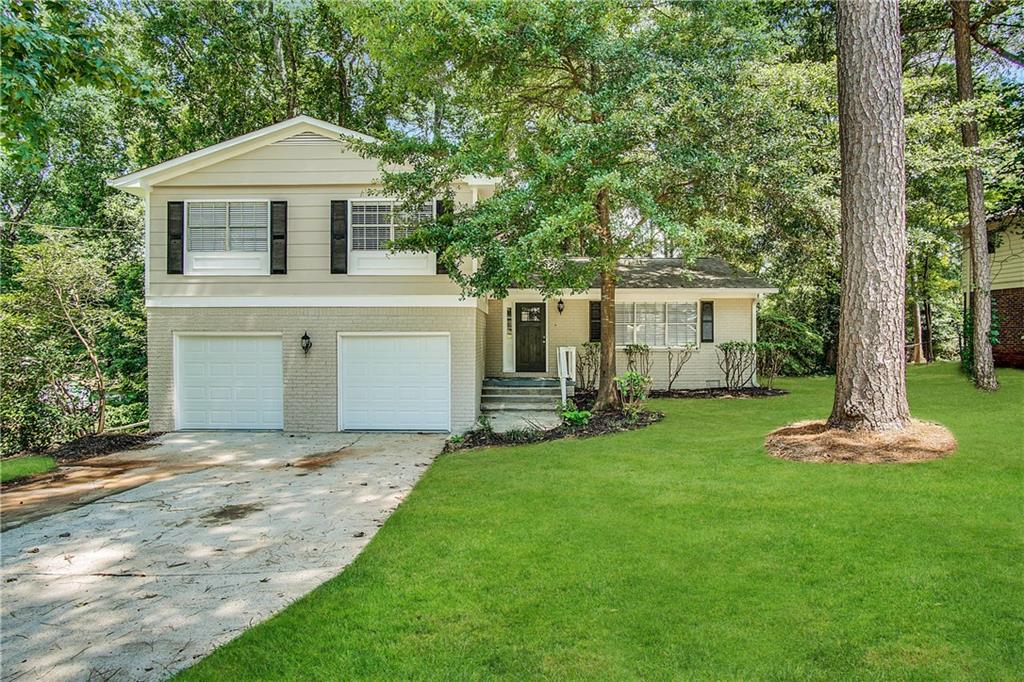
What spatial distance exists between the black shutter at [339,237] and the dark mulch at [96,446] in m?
4.35

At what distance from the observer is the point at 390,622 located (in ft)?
10.4

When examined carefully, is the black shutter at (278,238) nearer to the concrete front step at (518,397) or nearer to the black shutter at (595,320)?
the concrete front step at (518,397)

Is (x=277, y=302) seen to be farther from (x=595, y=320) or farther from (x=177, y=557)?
(x=595, y=320)

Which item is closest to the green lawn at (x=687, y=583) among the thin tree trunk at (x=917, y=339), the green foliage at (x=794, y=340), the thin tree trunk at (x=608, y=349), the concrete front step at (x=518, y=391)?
the thin tree trunk at (x=608, y=349)

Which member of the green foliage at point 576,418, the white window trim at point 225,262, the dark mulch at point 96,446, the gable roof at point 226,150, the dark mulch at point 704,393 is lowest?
the dark mulch at point 96,446

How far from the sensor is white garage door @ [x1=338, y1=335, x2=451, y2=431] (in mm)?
10359

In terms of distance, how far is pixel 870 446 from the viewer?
19.9 ft

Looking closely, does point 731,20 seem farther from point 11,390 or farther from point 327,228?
point 11,390

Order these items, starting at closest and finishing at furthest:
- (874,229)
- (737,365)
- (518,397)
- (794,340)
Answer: (874,229)
(518,397)
(737,365)
(794,340)

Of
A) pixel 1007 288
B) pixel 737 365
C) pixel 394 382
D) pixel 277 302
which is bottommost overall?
pixel 394 382

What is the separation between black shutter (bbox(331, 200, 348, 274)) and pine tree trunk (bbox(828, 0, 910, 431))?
25.9ft

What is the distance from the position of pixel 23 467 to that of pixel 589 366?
35.5ft

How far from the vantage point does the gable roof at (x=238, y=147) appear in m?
10.0

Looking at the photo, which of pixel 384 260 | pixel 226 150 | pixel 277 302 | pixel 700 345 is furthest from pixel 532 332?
pixel 226 150
